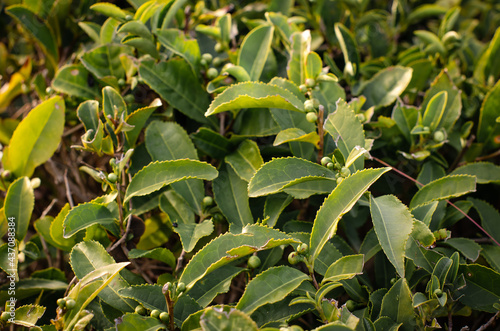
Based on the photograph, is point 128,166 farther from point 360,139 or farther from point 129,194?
point 360,139

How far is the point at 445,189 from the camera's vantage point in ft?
3.43

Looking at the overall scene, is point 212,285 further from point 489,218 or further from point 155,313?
point 489,218

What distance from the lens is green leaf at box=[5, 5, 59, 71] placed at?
4.83 ft

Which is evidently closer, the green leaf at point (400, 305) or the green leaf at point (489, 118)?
the green leaf at point (400, 305)

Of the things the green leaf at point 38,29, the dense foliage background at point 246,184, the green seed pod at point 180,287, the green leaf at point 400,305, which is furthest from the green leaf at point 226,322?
the green leaf at point 38,29

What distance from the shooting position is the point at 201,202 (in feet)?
3.75

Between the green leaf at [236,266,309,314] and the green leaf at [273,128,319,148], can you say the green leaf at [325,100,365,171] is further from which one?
the green leaf at [236,266,309,314]

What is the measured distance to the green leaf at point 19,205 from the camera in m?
1.15

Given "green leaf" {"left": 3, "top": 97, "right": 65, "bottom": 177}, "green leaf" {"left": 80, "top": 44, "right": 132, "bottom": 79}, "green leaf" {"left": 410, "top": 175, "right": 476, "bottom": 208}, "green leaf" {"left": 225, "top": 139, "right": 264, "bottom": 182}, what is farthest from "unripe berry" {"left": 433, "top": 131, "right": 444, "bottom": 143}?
"green leaf" {"left": 3, "top": 97, "right": 65, "bottom": 177}

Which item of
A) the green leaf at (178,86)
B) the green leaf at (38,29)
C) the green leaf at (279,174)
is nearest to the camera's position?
the green leaf at (279,174)

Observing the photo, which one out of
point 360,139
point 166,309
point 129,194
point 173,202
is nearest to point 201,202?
point 173,202

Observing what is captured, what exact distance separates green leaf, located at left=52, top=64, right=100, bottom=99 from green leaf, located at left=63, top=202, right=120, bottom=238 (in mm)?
439

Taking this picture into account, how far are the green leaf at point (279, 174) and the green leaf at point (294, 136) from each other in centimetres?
5

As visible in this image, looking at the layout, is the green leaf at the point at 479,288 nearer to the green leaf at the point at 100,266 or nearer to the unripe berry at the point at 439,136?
the unripe berry at the point at 439,136
